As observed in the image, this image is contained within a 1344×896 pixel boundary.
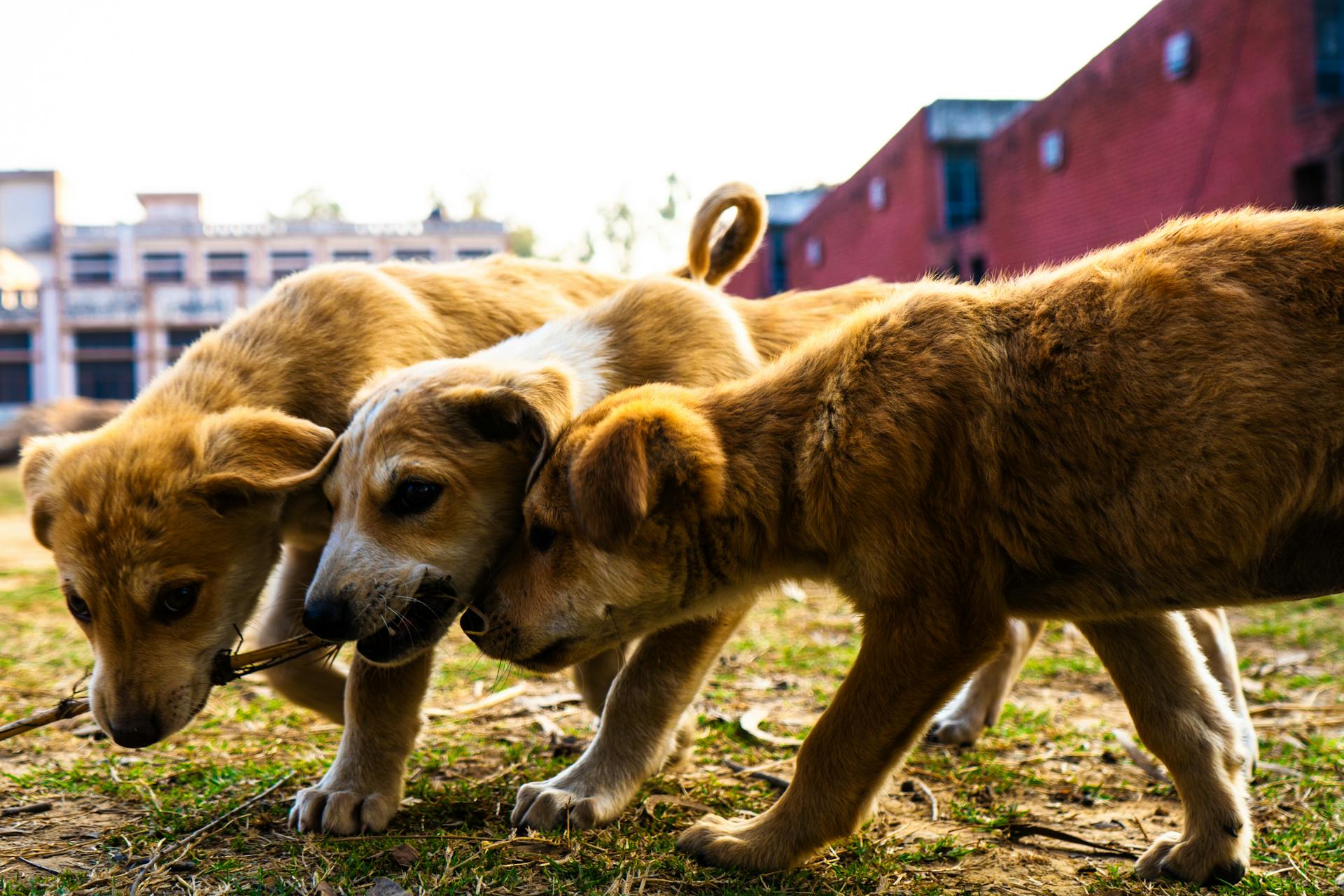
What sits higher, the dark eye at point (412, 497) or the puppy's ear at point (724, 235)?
the puppy's ear at point (724, 235)

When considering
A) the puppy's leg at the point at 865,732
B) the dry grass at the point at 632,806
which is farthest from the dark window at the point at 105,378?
the puppy's leg at the point at 865,732

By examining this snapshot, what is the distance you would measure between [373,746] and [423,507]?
2.80ft

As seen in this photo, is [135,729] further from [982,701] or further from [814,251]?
[814,251]

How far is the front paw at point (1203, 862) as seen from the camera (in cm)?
338

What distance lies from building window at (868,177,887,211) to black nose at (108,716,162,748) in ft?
82.2

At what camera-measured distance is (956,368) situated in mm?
3387

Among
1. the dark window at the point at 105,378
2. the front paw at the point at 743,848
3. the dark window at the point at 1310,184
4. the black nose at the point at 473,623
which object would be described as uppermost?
the dark window at the point at 1310,184

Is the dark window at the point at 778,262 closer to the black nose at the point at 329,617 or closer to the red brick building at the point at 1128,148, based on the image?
the red brick building at the point at 1128,148

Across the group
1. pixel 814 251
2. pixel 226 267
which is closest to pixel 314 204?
pixel 226 267

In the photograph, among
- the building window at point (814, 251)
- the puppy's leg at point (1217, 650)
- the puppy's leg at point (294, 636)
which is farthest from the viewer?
the building window at point (814, 251)

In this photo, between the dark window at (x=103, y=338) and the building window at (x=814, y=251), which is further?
the dark window at (x=103, y=338)

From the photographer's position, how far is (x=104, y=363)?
51844 mm

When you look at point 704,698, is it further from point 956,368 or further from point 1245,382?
point 1245,382

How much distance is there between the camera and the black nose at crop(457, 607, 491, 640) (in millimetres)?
3609
